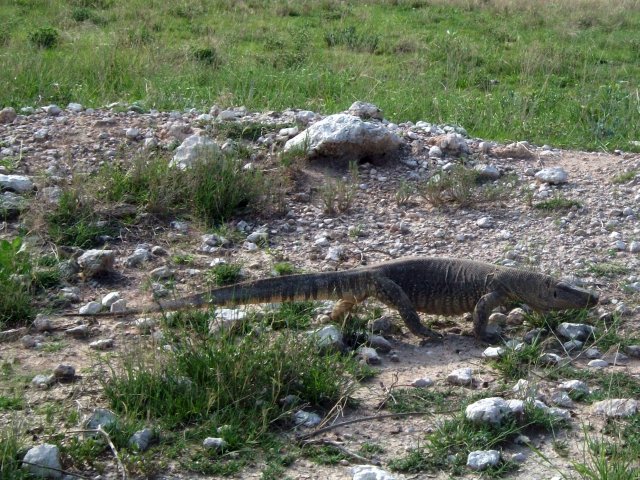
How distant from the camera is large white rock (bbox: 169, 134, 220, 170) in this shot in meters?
7.78

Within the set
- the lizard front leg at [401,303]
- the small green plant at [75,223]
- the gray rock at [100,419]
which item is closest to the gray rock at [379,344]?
the lizard front leg at [401,303]

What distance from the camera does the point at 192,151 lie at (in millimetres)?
7914

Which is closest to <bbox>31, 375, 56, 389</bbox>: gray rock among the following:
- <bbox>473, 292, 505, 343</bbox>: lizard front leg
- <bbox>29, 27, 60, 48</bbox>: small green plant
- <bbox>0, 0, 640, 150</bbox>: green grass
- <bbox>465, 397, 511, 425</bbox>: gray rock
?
<bbox>465, 397, 511, 425</bbox>: gray rock

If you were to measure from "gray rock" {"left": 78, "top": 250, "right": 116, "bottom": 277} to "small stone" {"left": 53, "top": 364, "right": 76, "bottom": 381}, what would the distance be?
150cm

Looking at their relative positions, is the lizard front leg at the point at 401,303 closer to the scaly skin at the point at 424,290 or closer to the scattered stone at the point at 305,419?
the scaly skin at the point at 424,290

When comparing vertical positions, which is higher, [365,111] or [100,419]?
[365,111]

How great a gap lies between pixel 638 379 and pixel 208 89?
709 cm

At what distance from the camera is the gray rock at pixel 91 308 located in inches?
233

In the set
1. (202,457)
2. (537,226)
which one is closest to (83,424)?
(202,457)

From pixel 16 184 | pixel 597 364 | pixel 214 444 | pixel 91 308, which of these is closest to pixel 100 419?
pixel 214 444

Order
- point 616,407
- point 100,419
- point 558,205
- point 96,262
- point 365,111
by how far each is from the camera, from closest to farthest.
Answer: point 100,419 < point 616,407 < point 96,262 < point 558,205 < point 365,111

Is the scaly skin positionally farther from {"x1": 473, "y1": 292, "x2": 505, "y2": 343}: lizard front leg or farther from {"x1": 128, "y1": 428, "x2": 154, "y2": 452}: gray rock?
{"x1": 128, "y1": 428, "x2": 154, "y2": 452}: gray rock

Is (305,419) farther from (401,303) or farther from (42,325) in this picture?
(42,325)

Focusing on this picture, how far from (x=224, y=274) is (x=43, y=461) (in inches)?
101
